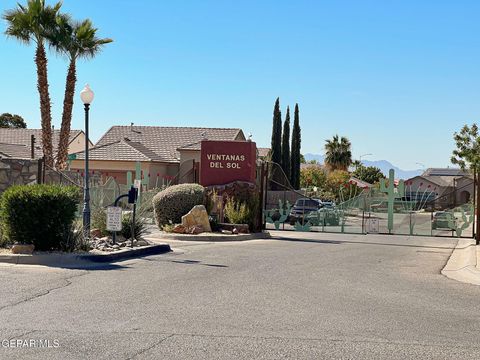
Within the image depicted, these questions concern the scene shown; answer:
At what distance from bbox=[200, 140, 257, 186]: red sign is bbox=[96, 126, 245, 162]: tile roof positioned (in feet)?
79.4

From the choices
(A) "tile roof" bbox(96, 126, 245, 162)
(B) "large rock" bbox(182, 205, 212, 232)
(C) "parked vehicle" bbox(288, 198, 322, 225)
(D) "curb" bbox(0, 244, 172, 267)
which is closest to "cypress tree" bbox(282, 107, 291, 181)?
(A) "tile roof" bbox(96, 126, 245, 162)

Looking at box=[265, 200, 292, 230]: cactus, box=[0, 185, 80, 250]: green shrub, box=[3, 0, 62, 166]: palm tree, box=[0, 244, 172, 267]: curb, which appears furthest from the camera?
box=[3, 0, 62, 166]: palm tree

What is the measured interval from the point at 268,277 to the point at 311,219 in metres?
18.2

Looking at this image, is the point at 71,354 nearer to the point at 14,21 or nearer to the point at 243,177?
the point at 243,177

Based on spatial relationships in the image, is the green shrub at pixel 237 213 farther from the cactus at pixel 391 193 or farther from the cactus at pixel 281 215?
the cactus at pixel 391 193

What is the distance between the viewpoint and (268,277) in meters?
12.6

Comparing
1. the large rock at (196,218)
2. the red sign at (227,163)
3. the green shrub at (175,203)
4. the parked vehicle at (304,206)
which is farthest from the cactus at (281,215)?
the parked vehicle at (304,206)

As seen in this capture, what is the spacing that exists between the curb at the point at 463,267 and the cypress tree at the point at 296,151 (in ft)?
137

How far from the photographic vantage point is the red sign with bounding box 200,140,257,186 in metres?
26.2

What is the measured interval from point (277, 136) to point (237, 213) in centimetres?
3586

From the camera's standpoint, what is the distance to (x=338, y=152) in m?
85.4

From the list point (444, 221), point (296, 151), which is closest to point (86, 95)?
point (444, 221)

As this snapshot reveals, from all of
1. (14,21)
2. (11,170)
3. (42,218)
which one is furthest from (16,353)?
(14,21)

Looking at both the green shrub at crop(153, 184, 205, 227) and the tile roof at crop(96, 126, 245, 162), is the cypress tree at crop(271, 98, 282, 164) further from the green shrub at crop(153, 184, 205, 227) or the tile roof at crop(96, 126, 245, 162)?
the green shrub at crop(153, 184, 205, 227)
